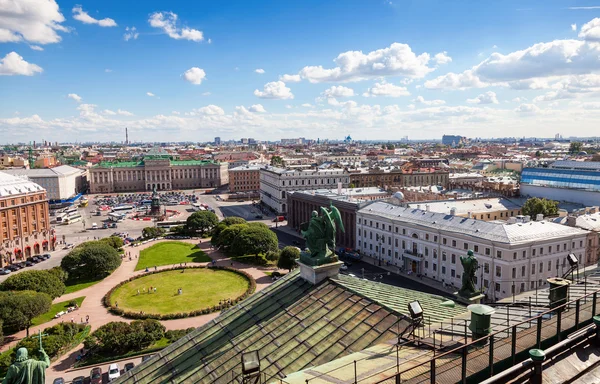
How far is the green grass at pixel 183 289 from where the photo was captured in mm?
61469

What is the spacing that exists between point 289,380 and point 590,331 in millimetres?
10215

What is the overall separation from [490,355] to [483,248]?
53892 millimetres

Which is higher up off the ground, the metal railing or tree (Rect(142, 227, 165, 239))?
the metal railing

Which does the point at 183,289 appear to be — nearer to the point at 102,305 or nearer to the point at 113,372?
the point at 102,305

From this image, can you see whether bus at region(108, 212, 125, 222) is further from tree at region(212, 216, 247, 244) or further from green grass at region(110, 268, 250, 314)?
Answer: green grass at region(110, 268, 250, 314)

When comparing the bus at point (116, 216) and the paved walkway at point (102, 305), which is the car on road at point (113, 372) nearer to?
the paved walkway at point (102, 305)

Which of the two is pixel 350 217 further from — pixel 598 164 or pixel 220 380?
pixel 220 380

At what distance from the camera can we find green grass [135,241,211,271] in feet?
274

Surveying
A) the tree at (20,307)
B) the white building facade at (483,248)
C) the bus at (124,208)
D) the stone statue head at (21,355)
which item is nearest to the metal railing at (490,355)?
the stone statue head at (21,355)

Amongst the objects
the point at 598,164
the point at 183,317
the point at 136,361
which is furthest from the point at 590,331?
the point at 598,164

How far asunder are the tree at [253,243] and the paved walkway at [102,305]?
2856mm

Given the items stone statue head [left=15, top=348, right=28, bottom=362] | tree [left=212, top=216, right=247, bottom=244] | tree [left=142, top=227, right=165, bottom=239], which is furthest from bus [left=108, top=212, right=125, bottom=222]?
stone statue head [left=15, top=348, right=28, bottom=362]

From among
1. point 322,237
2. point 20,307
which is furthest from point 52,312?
point 322,237

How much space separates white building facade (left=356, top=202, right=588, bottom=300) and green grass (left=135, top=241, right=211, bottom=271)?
3793 centimetres
